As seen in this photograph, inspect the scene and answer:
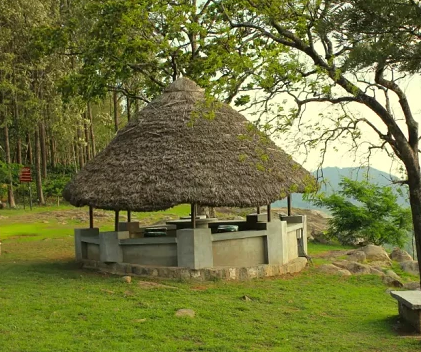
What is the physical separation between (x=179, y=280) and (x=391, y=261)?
26.2ft

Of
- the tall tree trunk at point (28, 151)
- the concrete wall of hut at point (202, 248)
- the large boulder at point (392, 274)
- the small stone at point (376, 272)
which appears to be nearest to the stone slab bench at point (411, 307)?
the concrete wall of hut at point (202, 248)

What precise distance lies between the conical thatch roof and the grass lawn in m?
1.75

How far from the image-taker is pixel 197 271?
11531 millimetres

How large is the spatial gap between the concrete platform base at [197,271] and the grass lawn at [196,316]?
0.23m

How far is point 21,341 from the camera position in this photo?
748cm

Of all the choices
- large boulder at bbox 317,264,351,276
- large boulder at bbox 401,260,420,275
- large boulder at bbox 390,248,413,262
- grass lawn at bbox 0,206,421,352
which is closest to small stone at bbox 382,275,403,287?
grass lawn at bbox 0,206,421,352

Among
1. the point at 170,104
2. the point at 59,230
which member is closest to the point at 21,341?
the point at 170,104

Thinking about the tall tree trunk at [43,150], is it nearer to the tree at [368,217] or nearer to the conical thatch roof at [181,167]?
the tree at [368,217]

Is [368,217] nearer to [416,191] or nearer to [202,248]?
[202,248]

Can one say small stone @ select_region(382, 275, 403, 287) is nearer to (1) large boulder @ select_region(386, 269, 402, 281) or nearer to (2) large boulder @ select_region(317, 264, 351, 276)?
(1) large boulder @ select_region(386, 269, 402, 281)

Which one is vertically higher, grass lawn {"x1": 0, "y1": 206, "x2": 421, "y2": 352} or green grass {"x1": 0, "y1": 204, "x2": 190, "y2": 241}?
green grass {"x1": 0, "y1": 204, "x2": 190, "y2": 241}

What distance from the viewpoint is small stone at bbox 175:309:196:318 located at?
8.90 m

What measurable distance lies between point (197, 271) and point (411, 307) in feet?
14.8

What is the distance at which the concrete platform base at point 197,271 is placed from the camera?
1152cm
